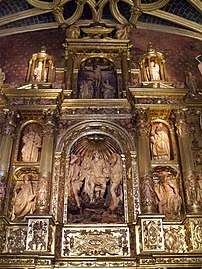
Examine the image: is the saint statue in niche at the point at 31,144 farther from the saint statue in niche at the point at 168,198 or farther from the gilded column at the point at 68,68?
the saint statue in niche at the point at 168,198

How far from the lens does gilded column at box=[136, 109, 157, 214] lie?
1058cm

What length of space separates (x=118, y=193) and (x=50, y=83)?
4.19 meters

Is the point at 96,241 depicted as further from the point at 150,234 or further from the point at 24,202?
the point at 24,202

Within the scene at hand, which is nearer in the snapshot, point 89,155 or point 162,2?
point 89,155

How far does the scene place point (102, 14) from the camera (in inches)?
634

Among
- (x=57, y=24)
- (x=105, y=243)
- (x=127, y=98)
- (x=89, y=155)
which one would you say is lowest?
(x=105, y=243)

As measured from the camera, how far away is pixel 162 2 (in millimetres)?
15727

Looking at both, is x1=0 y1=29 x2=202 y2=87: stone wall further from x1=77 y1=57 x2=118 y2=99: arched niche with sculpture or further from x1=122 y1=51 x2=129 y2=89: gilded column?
x1=77 y1=57 x2=118 y2=99: arched niche with sculpture

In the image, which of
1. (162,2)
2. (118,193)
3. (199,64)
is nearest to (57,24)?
(162,2)

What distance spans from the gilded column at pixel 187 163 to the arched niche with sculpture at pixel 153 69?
1.39 meters

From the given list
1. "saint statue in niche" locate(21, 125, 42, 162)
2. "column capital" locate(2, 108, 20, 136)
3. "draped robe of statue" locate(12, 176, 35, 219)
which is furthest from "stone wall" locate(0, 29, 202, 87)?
"draped robe of statue" locate(12, 176, 35, 219)

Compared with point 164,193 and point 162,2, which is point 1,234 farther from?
point 162,2

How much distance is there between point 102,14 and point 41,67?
3.77 m

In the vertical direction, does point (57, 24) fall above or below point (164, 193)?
above
